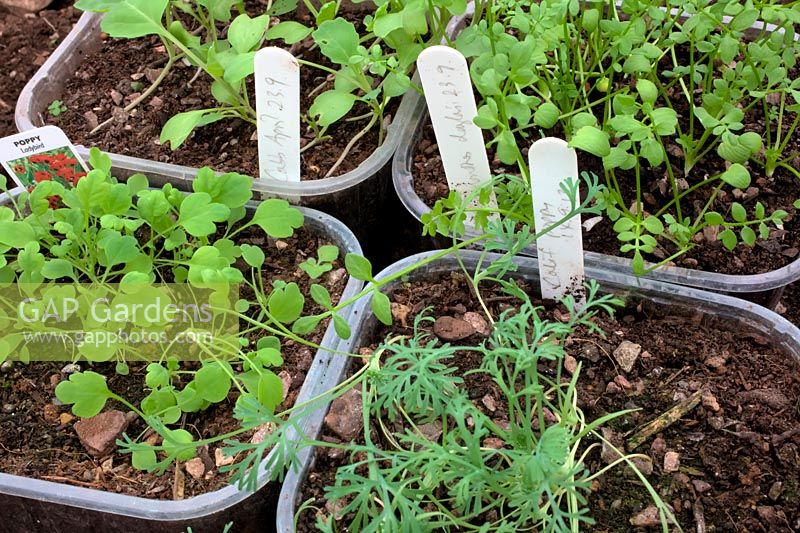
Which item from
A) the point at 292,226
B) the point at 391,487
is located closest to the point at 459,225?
the point at 292,226

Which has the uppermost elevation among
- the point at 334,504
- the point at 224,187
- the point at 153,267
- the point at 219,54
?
the point at 219,54

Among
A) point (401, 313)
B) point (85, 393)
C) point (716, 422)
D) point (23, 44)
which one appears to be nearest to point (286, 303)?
point (401, 313)

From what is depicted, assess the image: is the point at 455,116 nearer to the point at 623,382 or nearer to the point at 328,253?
the point at 328,253

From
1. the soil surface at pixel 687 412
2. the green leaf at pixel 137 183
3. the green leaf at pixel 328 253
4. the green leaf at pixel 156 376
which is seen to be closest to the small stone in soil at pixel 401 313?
the soil surface at pixel 687 412

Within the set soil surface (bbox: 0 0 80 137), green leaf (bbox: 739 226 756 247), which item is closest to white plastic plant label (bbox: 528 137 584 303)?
green leaf (bbox: 739 226 756 247)

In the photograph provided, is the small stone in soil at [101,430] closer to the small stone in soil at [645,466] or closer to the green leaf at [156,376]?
the green leaf at [156,376]

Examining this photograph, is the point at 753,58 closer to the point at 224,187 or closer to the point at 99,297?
the point at 224,187

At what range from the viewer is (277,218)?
1290 millimetres

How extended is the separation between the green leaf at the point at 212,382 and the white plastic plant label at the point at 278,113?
1.35ft

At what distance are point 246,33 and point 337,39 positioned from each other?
0.52ft

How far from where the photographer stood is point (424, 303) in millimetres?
1261

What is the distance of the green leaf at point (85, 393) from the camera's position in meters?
1.10

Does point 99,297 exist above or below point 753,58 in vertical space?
below

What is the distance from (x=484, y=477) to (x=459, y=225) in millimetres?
381
